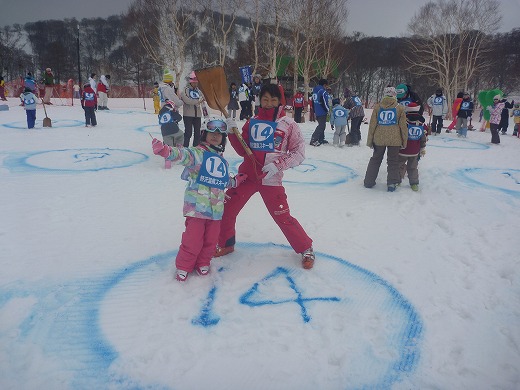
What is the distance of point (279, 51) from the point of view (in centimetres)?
2944

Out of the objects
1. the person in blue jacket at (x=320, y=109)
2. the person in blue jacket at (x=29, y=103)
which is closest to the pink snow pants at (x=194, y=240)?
the person in blue jacket at (x=320, y=109)

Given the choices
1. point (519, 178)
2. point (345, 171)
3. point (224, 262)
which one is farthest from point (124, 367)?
point (519, 178)

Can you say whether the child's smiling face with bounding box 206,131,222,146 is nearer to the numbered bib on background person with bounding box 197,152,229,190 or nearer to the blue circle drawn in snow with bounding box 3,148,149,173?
the numbered bib on background person with bounding box 197,152,229,190

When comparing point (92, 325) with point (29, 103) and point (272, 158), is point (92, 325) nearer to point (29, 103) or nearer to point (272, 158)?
point (272, 158)

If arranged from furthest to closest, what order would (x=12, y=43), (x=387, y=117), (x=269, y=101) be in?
(x=387, y=117)
(x=12, y=43)
(x=269, y=101)

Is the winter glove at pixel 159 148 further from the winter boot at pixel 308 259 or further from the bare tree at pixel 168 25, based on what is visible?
the bare tree at pixel 168 25

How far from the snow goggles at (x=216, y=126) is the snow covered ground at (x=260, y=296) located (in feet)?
4.03

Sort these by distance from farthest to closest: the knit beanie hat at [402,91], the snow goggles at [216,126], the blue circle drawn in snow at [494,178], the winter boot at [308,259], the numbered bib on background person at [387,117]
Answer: the blue circle drawn in snow at [494,178], the knit beanie hat at [402,91], the numbered bib on background person at [387,117], the winter boot at [308,259], the snow goggles at [216,126]

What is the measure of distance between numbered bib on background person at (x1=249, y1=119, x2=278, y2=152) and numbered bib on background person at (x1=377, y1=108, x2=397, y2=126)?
3206mm

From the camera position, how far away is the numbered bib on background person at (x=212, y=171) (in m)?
2.89

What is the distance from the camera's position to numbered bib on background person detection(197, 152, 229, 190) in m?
2.89

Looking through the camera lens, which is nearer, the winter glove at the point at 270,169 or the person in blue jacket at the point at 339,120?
the winter glove at the point at 270,169

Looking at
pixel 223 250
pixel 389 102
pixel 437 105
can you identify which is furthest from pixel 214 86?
pixel 437 105

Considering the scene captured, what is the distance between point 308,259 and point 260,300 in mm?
714
